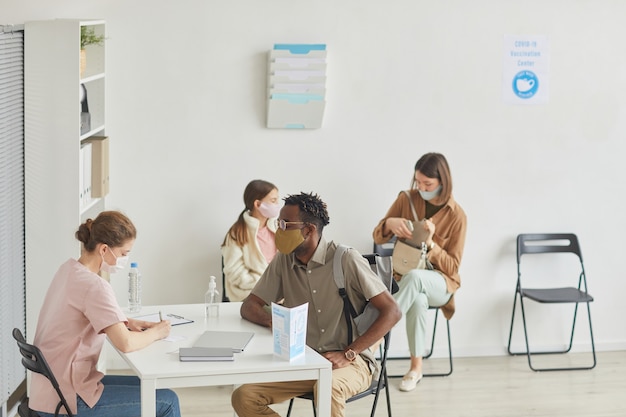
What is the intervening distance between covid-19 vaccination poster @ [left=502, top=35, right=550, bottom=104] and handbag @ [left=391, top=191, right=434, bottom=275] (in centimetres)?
111

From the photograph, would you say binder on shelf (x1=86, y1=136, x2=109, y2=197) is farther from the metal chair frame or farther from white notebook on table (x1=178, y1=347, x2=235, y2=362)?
white notebook on table (x1=178, y1=347, x2=235, y2=362)

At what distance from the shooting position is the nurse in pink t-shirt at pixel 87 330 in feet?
11.1

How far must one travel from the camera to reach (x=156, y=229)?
5.65 meters

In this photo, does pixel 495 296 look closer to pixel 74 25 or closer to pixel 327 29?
pixel 327 29

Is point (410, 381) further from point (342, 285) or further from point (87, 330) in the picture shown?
point (87, 330)

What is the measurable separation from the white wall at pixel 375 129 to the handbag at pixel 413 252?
40 cm

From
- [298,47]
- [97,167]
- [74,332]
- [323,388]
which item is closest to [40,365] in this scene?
[74,332]

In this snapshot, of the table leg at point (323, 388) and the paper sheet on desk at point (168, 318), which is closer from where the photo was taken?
the table leg at point (323, 388)

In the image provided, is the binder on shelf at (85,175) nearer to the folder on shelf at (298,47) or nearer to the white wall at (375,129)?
the white wall at (375,129)

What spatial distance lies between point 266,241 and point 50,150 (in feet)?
4.40

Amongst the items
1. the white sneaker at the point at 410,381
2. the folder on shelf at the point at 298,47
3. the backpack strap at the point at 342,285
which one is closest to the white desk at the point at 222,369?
the backpack strap at the point at 342,285

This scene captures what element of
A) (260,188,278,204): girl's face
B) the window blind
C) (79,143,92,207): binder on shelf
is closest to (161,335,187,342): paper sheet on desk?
the window blind

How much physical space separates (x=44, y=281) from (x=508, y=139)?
3017 millimetres

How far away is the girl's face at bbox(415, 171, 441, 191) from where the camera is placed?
217 inches
